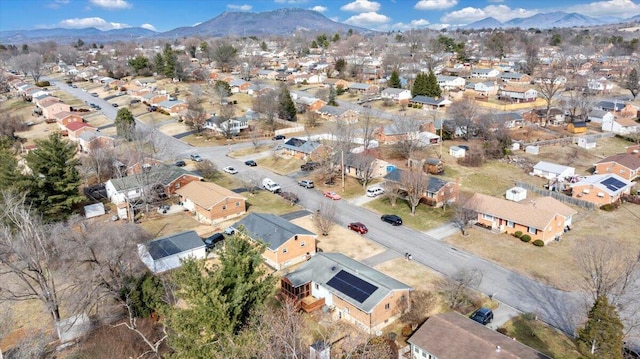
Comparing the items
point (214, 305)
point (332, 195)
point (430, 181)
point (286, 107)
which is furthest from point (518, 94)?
point (214, 305)

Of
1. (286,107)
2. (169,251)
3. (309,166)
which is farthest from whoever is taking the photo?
(286,107)

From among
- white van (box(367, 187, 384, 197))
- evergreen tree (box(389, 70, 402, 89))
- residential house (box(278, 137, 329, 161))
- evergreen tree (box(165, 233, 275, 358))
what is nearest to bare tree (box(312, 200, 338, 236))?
white van (box(367, 187, 384, 197))

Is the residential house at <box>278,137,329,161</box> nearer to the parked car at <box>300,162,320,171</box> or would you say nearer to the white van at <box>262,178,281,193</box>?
the parked car at <box>300,162,320,171</box>

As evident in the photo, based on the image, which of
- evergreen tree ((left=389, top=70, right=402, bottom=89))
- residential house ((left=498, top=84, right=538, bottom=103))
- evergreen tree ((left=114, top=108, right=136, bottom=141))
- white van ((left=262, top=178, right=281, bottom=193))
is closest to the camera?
white van ((left=262, top=178, right=281, bottom=193))

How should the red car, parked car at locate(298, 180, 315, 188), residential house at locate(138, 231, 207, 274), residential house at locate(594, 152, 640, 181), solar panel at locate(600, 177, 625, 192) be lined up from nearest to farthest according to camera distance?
residential house at locate(138, 231, 207, 274), the red car, solar panel at locate(600, 177, 625, 192), residential house at locate(594, 152, 640, 181), parked car at locate(298, 180, 315, 188)

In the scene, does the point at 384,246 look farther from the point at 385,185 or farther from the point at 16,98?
the point at 16,98

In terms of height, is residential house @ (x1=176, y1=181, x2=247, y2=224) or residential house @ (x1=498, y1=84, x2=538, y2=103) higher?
residential house @ (x1=498, y1=84, x2=538, y2=103)

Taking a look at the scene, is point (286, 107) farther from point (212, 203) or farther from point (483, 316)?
point (483, 316)

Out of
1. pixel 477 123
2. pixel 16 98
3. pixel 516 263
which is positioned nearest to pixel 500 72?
pixel 477 123
